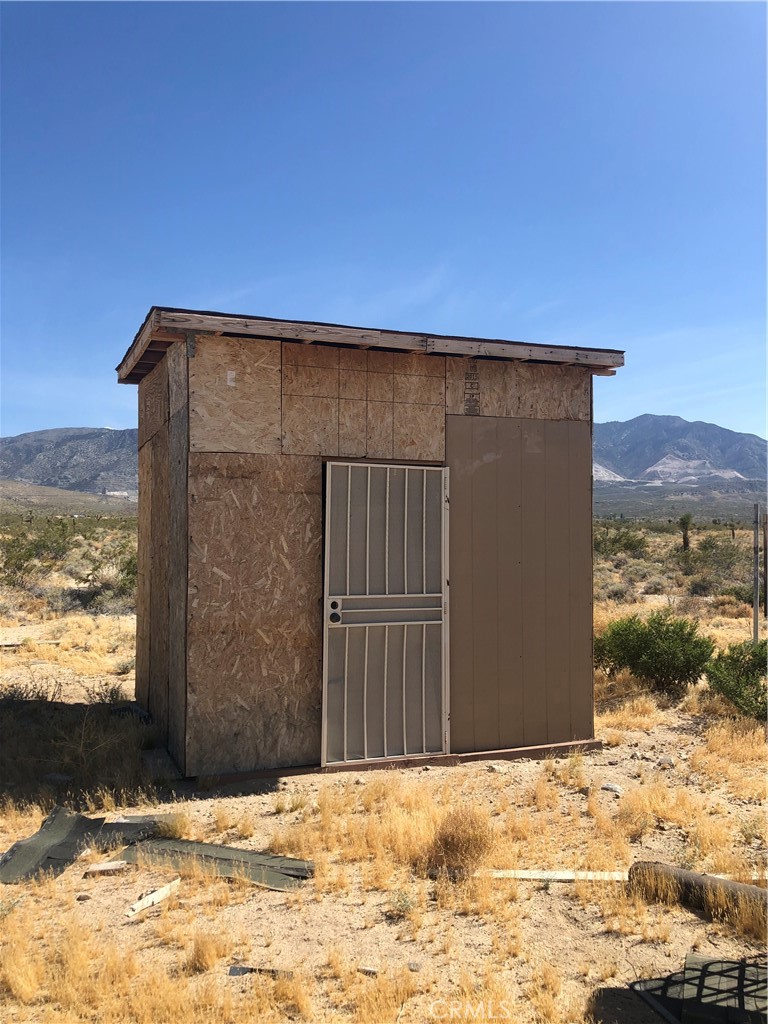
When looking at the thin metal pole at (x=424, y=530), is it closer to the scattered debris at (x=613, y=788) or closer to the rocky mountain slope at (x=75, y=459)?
the scattered debris at (x=613, y=788)

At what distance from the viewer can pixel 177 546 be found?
7.38m

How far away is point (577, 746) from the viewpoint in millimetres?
8047

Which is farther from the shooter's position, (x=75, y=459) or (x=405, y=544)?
(x=75, y=459)

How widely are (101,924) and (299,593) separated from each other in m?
3.31

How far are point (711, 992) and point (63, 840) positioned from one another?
4.10 metres

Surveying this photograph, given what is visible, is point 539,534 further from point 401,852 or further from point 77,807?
point 77,807

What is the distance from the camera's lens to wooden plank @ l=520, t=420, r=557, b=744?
7.95m

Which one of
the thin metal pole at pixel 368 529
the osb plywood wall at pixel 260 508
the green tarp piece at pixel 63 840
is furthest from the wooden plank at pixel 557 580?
the green tarp piece at pixel 63 840

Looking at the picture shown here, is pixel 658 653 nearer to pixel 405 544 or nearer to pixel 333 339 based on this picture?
pixel 405 544

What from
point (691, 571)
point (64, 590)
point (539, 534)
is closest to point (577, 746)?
point (539, 534)

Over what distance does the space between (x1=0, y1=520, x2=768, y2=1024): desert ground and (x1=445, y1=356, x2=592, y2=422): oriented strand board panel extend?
339 cm

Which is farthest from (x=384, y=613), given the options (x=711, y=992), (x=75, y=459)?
(x=75, y=459)

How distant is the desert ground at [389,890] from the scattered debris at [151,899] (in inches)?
2.4

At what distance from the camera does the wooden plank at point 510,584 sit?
7844 millimetres
